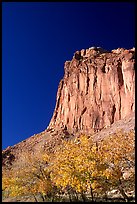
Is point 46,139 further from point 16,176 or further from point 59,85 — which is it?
point 16,176

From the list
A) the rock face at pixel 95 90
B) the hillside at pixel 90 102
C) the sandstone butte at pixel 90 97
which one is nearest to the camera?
the hillside at pixel 90 102

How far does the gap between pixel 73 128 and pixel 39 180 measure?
90.8 meters

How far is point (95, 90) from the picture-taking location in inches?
4924

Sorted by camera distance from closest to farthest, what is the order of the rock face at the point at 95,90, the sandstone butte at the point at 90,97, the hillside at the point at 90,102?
the hillside at the point at 90,102
the sandstone butte at the point at 90,97
the rock face at the point at 95,90

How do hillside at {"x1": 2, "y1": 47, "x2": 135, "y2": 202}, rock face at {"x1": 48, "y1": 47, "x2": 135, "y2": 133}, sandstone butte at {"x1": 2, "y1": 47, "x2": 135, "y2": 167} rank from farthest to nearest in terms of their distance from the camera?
rock face at {"x1": 48, "y1": 47, "x2": 135, "y2": 133}, sandstone butte at {"x1": 2, "y1": 47, "x2": 135, "y2": 167}, hillside at {"x1": 2, "y1": 47, "x2": 135, "y2": 202}

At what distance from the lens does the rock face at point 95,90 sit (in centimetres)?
11200

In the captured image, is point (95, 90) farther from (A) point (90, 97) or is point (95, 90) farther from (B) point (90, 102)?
(B) point (90, 102)

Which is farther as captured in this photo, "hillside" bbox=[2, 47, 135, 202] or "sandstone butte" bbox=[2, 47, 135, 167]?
"sandstone butte" bbox=[2, 47, 135, 167]

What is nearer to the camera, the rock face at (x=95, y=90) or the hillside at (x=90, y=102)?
the hillside at (x=90, y=102)

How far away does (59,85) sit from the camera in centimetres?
14275

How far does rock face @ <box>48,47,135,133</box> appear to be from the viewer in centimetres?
11200

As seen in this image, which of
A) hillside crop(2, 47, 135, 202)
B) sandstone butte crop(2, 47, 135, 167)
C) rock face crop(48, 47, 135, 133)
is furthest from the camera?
rock face crop(48, 47, 135, 133)

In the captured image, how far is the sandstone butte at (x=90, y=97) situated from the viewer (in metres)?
109

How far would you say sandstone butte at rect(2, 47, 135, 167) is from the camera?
109188 mm
